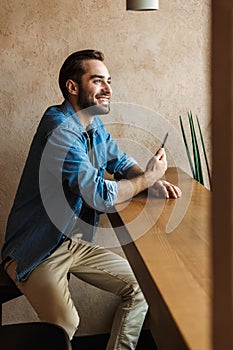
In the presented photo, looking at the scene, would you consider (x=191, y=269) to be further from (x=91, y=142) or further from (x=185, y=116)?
(x=185, y=116)

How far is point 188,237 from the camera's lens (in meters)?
1.64

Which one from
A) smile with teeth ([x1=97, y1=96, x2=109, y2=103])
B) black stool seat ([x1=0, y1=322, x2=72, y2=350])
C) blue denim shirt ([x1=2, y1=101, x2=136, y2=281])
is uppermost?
smile with teeth ([x1=97, y1=96, x2=109, y2=103])

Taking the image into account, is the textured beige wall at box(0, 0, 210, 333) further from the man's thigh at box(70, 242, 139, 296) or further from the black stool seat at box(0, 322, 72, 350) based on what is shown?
the black stool seat at box(0, 322, 72, 350)

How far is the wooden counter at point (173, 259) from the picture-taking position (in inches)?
41.2

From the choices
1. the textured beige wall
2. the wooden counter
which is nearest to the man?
the wooden counter

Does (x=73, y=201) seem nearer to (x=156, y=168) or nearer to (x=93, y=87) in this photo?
(x=156, y=168)

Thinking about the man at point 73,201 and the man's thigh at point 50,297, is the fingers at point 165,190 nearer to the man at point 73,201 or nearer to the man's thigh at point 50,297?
the man at point 73,201

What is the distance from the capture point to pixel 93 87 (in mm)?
2336

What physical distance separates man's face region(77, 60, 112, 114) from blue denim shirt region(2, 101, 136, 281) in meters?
0.06

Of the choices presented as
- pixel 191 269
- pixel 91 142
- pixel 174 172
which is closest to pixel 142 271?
pixel 191 269

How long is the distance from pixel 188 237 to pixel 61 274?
639 millimetres

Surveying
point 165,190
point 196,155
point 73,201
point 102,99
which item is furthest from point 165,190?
A: point 196,155

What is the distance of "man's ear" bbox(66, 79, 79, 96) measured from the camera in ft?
7.69

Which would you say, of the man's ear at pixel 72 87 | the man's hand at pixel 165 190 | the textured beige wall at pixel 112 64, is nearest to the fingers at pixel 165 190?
the man's hand at pixel 165 190
